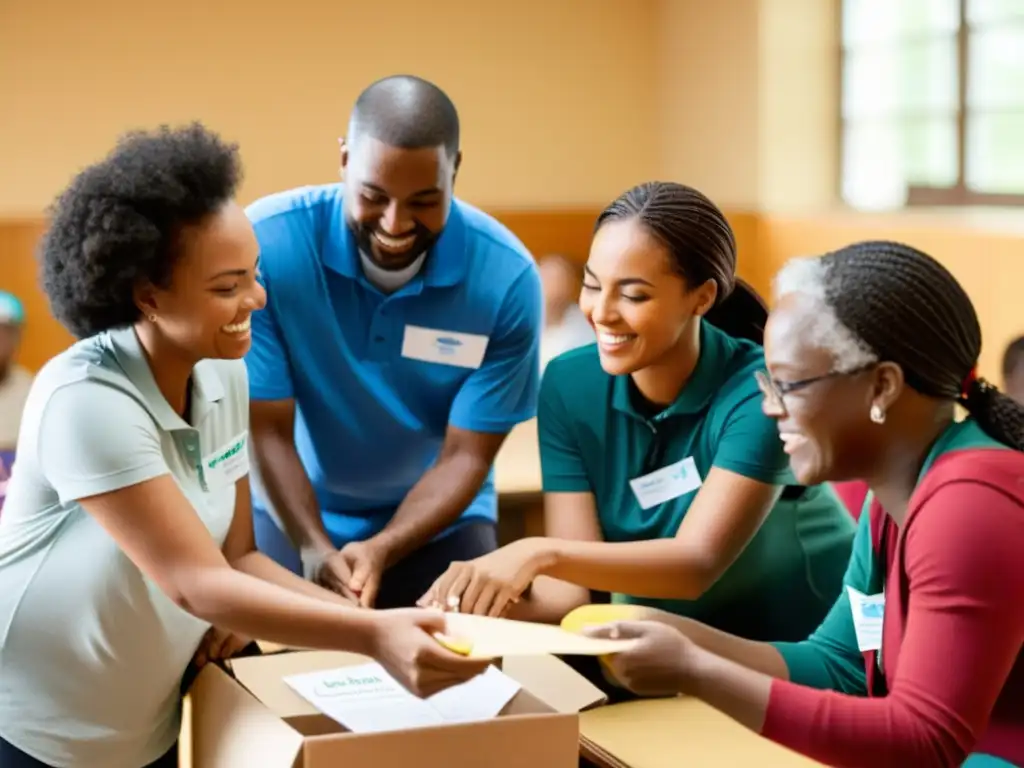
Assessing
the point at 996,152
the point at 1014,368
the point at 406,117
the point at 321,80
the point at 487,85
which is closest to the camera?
the point at 406,117

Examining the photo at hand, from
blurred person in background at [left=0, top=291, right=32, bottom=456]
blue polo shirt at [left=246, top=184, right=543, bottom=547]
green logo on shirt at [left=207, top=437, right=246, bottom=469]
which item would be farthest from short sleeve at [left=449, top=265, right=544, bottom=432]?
blurred person in background at [left=0, top=291, right=32, bottom=456]

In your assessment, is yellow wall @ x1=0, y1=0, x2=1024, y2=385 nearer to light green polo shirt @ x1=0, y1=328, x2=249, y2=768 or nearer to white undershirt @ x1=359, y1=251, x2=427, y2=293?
white undershirt @ x1=359, y1=251, x2=427, y2=293

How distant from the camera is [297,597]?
1.59 m

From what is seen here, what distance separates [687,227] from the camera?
6.63 feet

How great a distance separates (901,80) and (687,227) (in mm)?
3888

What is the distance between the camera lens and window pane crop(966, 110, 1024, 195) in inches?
193

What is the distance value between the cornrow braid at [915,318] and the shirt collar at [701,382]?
583 mm

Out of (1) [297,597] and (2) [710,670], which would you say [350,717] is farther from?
(2) [710,670]

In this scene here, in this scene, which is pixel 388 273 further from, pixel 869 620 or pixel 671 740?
pixel 869 620

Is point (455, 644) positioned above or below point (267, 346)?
below

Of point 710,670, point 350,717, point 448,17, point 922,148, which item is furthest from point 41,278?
point 448,17

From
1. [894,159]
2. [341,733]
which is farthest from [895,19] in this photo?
[341,733]

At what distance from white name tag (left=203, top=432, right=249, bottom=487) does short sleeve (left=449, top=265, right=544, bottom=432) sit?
2.26ft

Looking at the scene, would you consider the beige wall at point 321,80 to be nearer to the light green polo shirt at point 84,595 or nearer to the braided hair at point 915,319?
the light green polo shirt at point 84,595
